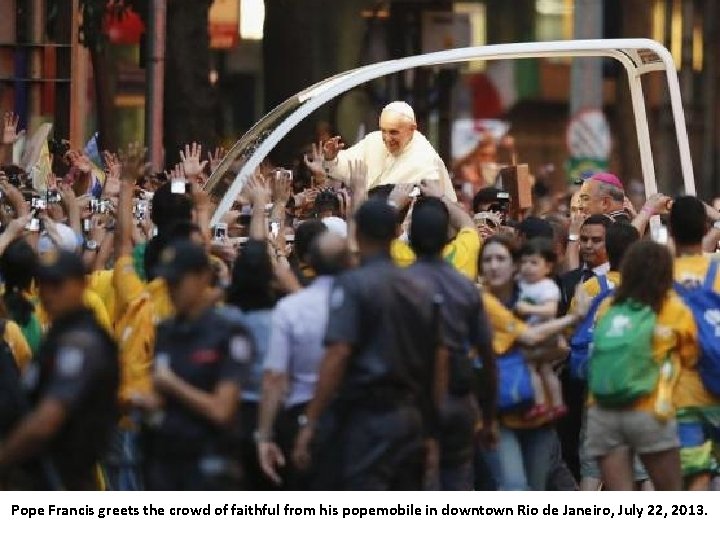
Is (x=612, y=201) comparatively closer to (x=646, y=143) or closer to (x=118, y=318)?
(x=646, y=143)

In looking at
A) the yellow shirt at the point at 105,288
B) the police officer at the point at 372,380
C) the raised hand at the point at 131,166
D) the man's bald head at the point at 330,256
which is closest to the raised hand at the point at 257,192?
the raised hand at the point at 131,166

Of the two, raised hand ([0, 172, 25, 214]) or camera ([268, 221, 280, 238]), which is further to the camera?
camera ([268, 221, 280, 238])

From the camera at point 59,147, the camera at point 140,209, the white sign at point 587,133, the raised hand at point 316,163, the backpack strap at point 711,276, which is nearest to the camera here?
the backpack strap at point 711,276

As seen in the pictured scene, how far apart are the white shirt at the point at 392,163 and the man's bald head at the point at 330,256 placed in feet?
12.6

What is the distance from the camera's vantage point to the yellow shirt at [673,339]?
10.3 meters

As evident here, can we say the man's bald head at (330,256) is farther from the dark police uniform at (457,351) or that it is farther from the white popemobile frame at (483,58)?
the white popemobile frame at (483,58)

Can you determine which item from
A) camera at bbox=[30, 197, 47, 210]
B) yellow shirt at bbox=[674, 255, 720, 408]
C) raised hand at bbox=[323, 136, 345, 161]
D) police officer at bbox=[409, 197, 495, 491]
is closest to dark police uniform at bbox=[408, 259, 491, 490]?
police officer at bbox=[409, 197, 495, 491]

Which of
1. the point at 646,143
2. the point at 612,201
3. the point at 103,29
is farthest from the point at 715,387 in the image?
the point at 103,29

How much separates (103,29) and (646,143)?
7160mm

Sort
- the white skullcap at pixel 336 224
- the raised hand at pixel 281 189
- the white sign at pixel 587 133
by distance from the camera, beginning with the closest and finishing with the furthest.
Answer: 1. the white skullcap at pixel 336 224
2. the raised hand at pixel 281 189
3. the white sign at pixel 587 133

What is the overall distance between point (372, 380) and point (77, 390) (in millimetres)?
1532

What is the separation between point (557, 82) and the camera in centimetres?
3172

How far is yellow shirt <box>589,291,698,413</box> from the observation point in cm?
1034

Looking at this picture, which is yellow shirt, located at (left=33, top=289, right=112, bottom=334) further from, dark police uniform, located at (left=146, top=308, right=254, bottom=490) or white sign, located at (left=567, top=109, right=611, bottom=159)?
white sign, located at (left=567, top=109, right=611, bottom=159)
